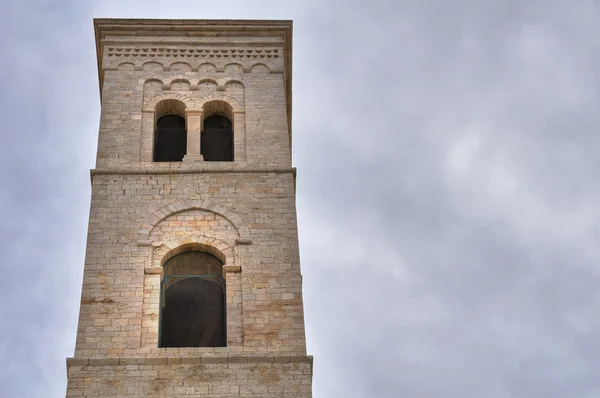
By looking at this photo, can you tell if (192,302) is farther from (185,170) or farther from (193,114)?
(193,114)

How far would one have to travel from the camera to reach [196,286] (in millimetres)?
25953

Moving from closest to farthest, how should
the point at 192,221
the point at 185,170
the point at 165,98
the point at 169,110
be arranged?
1. the point at 192,221
2. the point at 185,170
3. the point at 165,98
4. the point at 169,110

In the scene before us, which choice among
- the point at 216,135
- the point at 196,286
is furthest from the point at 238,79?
the point at 196,286

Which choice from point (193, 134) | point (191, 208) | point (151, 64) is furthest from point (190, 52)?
point (191, 208)

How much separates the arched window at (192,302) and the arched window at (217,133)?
413cm

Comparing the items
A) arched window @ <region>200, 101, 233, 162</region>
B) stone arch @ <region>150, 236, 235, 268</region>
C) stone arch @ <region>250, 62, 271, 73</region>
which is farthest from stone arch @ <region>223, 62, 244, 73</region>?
stone arch @ <region>150, 236, 235, 268</region>

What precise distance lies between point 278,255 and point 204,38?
9176mm

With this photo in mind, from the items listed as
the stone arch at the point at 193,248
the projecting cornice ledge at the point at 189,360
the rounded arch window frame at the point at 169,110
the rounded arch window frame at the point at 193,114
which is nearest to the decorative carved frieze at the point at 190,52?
the rounded arch window frame at the point at 193,114

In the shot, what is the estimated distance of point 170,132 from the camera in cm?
3061

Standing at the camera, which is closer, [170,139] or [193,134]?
[193,134]

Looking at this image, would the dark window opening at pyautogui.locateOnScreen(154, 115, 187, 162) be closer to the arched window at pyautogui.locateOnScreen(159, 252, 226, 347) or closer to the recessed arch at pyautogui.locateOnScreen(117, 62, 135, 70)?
the recessed arch at pyautogui.locateOnScreen(117, 62, 135, 70)

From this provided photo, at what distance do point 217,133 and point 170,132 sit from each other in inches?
47.8

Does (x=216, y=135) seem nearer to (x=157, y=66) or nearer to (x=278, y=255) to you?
(x=157, y=66)

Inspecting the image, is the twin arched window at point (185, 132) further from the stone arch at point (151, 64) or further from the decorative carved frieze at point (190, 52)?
the decorative carved frieze at point (190, 52)
